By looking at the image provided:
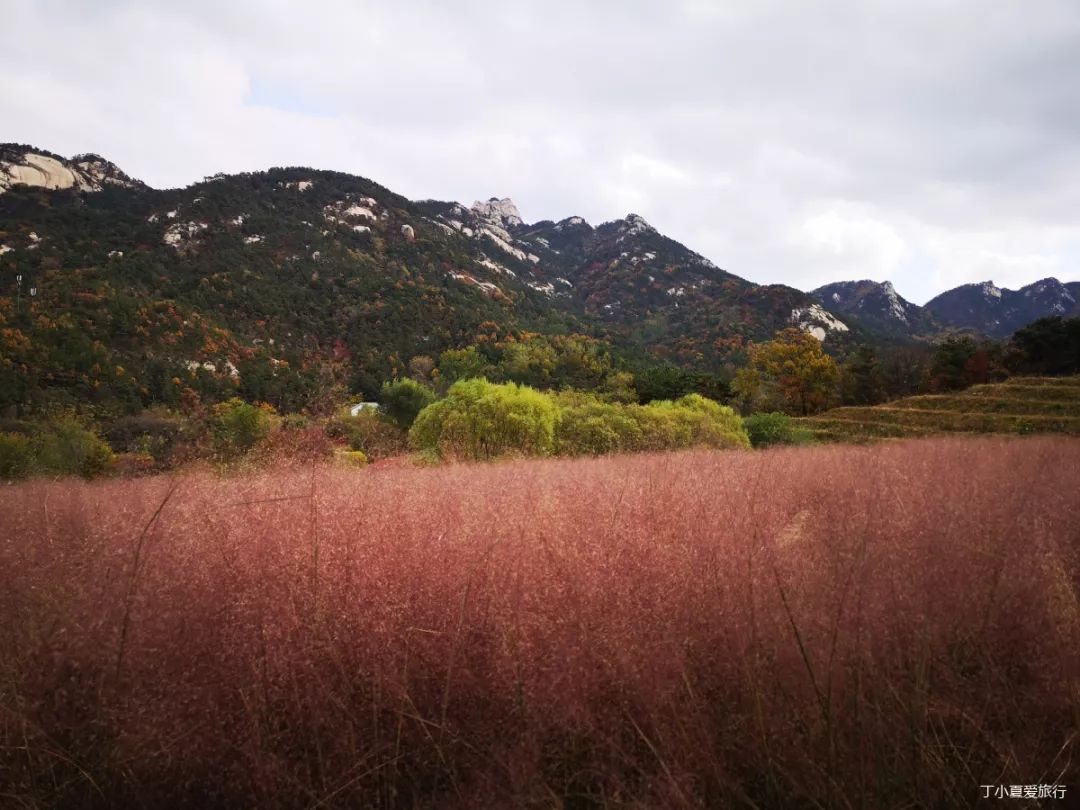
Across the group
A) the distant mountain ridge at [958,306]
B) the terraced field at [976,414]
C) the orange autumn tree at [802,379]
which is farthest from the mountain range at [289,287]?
the distant mountain ridge at [958,306]

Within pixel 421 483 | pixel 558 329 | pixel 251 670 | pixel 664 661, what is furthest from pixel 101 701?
pixel 558 329

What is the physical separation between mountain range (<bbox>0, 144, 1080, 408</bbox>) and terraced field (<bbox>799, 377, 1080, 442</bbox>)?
26663 mm

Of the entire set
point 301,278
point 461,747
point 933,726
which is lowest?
point 461,747

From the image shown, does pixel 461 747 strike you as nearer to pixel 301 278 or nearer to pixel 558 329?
pixel 301 278

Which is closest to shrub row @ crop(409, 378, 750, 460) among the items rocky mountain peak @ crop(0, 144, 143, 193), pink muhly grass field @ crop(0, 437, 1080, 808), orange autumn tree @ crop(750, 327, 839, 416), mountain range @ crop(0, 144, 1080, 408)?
mountain range @ crop(0, 144, 1080, 408)

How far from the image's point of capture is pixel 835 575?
233cm

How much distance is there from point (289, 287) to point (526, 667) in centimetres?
7137

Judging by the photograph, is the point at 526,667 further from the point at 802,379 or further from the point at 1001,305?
the point at 1001,305

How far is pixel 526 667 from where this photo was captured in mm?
1876

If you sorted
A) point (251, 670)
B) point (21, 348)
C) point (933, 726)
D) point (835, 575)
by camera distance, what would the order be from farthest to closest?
point (21, 348) → point (835, 575) → point (251, 670) → point (933, 726)

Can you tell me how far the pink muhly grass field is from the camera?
5.51ft

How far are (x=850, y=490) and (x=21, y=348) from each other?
160ft

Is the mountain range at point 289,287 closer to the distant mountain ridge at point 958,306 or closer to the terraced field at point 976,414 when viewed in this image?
the terraced field at point 976,414

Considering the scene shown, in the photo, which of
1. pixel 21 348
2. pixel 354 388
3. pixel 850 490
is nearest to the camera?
pixel 850 490
